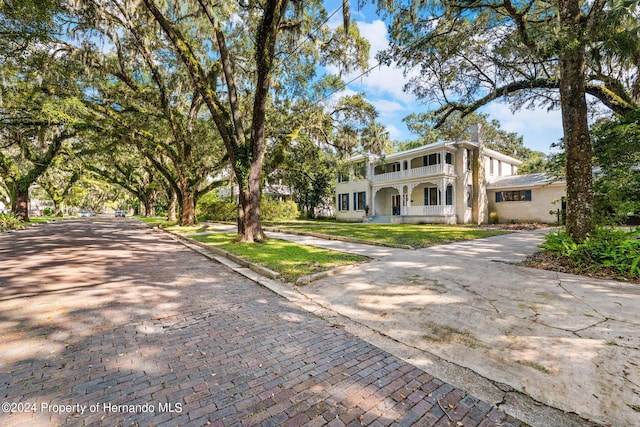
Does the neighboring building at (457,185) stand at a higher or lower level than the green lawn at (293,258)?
higher

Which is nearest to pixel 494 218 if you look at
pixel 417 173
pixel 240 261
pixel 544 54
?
pixel 417 173

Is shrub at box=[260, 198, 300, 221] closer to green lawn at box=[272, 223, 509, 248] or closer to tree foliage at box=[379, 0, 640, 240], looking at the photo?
green lawn at box=[272, 223, 509, 248]

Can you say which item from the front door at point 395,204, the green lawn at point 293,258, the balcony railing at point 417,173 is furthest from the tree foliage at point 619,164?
the front door at point 395,204

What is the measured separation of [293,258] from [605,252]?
6634mm

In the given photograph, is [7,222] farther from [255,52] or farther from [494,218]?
[494,218]

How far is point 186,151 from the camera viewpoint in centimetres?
1792

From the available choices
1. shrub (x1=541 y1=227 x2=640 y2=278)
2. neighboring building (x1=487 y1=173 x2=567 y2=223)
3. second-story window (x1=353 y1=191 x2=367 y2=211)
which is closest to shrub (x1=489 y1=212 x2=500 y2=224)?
neighboring building (x1=487 y1=173 x2=567 y2=223)

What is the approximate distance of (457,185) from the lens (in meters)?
20.5

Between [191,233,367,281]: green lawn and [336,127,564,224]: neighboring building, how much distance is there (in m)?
11.0

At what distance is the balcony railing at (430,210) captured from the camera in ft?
64.8

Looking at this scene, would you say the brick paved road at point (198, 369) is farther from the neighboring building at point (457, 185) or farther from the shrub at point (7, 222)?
the shrub at point (7, 222)

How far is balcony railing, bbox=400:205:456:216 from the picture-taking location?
19766mm

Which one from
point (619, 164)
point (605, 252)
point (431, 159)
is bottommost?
point (605, 252)

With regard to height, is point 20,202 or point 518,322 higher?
point 20,202
